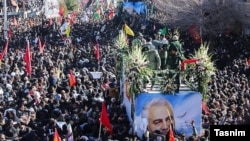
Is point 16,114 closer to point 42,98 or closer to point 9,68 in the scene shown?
point 42,98

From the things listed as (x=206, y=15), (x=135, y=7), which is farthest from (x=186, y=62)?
(x=135, y=7)

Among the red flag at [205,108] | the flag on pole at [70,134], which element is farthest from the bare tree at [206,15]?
the flag on pole at [70,134]

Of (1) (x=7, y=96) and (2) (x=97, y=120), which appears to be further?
(1) (x=7, y=96)

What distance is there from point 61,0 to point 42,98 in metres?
44.6

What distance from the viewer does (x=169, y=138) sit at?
12.9 metres

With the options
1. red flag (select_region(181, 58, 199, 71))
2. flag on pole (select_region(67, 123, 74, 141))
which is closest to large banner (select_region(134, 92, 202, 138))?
red flag (select_region(181, 58, 199, 71))

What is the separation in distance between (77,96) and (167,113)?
3.47m

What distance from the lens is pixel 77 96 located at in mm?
17297

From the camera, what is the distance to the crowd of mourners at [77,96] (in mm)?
13898

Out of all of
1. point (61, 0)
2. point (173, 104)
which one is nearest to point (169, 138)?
point (173, 104)

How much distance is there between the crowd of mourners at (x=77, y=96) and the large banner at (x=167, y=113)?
0.38 m

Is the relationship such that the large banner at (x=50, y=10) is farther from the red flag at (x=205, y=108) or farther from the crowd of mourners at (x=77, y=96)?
the red flag at (x=205, y=108)

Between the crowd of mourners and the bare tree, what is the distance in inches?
162

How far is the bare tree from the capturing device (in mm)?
34094
